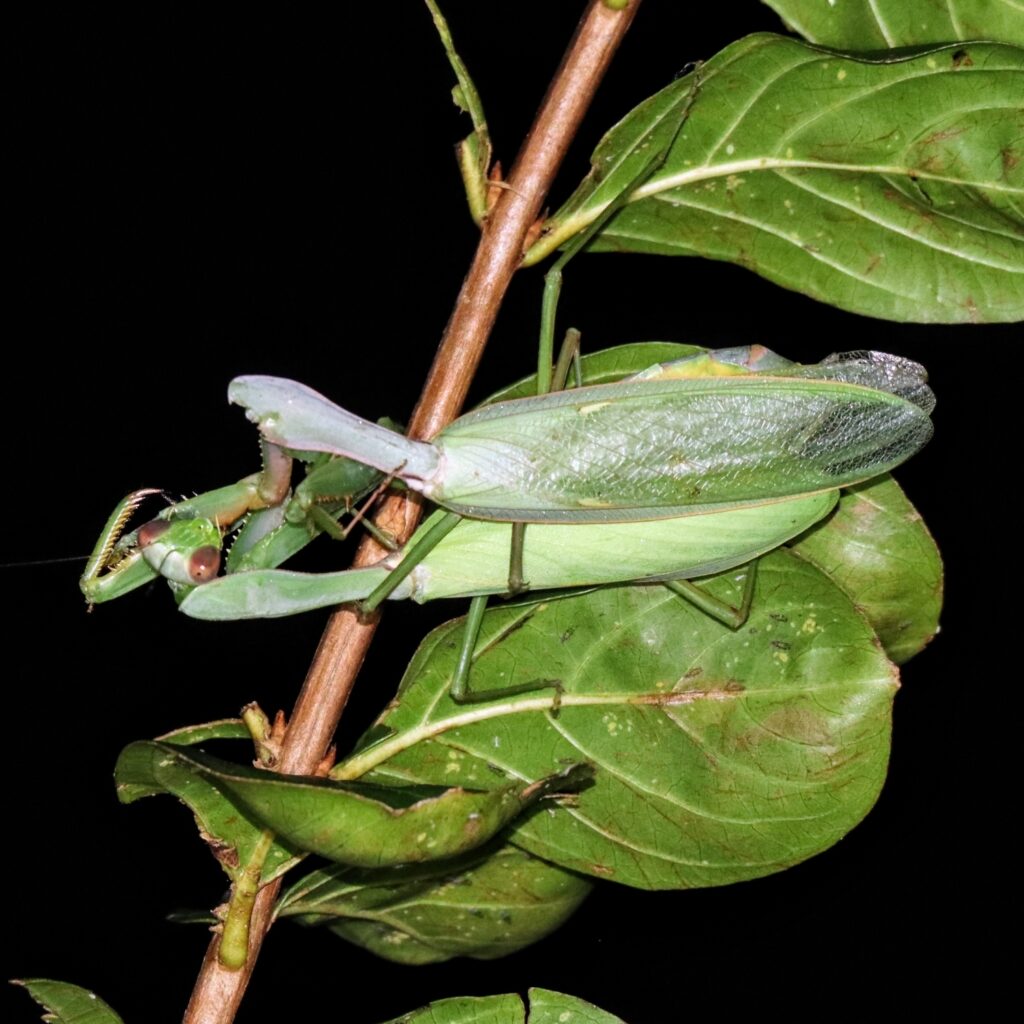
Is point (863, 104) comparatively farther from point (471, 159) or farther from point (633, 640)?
point (633, 640)

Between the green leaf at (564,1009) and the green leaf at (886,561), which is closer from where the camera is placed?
the green leaf at (564,1009)

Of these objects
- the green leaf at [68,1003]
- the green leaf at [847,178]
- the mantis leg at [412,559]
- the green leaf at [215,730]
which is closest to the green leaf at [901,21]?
the green leaf at [847,178]

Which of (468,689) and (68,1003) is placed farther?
(468,689)

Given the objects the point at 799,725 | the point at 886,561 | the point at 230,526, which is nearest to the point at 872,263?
the point at 886,561

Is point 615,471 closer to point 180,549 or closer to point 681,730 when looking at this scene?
point 681,730

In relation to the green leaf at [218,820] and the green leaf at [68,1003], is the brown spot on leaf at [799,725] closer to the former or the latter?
the green leaf at [218,820]

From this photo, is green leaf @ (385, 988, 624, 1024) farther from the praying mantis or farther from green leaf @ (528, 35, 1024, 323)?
green leaf @ (528, 35, 1024, 323)
